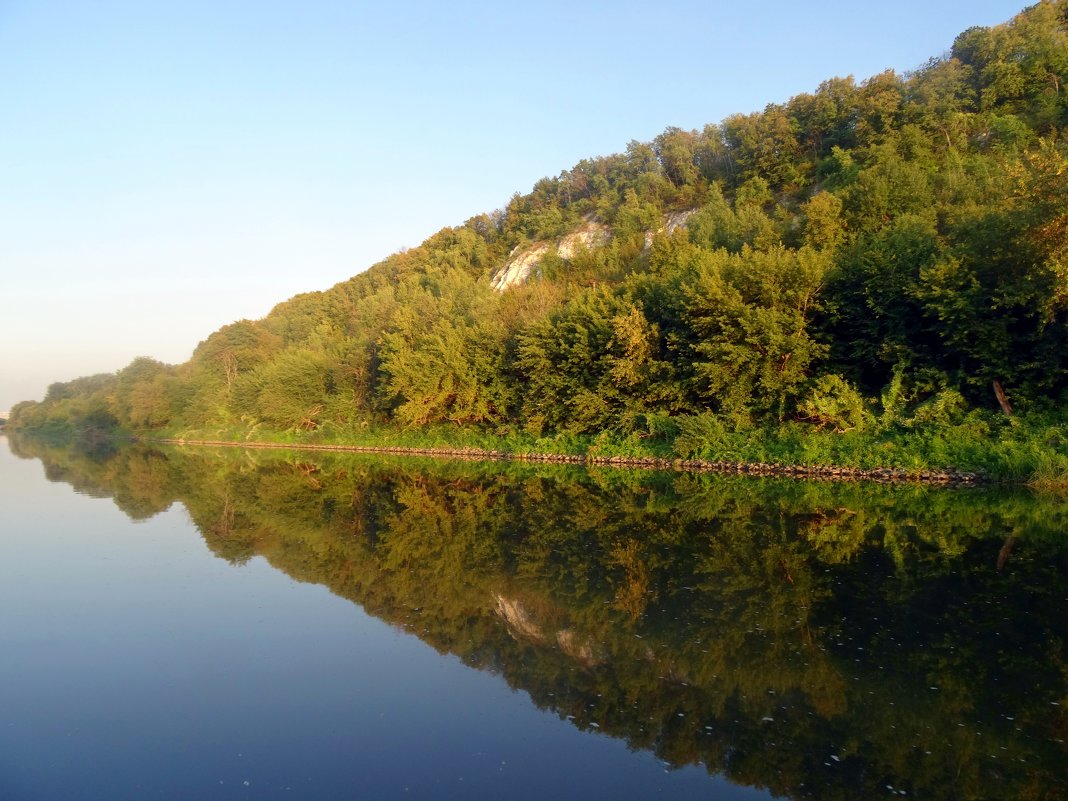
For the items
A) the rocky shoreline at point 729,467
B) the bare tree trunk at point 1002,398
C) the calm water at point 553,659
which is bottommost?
the rocky shoreline at point 729,467

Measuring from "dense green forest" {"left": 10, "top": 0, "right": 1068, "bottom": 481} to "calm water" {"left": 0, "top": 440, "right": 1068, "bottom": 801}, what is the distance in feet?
28.4

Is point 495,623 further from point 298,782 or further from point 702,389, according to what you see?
point 702,389

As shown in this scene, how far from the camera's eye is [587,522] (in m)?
18.0

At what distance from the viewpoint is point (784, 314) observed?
97.8 feet

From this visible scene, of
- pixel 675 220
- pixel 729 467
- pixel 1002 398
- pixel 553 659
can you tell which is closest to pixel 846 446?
pixel 729 467

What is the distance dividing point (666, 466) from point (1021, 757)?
25519mm

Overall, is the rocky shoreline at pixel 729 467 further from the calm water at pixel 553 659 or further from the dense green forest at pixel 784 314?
the calm water at pixel 553 659

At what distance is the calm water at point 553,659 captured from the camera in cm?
620

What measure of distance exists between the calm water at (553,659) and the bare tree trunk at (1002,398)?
748cm

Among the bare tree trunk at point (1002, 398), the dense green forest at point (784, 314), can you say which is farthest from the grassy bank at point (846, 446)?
the bare tree trunk at point (1002, 398)

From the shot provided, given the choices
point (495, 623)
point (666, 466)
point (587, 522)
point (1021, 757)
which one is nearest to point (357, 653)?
point (495, 623)

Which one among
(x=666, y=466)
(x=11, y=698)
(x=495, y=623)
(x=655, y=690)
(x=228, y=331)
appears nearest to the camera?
(x=655, y=690)

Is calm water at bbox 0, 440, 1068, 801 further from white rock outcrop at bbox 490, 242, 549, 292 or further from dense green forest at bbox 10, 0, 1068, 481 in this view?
white rock outcrop at bbox 490, 242, 549, 292

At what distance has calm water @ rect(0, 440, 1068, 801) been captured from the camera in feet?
20.3
